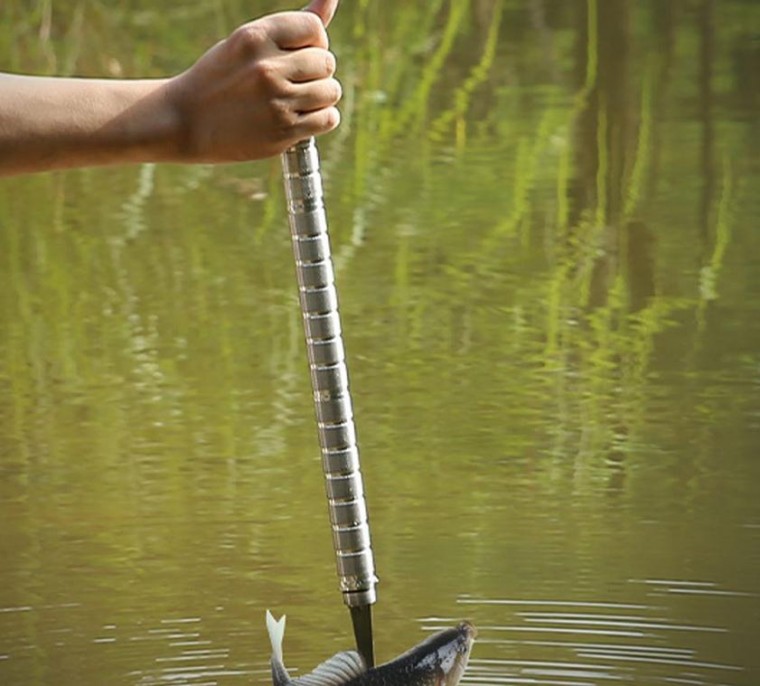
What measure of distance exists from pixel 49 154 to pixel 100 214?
2.23 metres

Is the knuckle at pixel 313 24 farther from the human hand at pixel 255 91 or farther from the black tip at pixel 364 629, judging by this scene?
the black tip at pixel 364 629

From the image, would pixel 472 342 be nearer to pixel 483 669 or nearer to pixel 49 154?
pixel 483 669

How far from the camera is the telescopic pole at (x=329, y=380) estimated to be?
1.89 meters


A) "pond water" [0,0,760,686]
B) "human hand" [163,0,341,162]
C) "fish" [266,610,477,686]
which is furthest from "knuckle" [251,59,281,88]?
"pond water" [0,0,760,686]

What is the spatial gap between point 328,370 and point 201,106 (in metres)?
0.23

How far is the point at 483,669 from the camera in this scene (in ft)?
6.97

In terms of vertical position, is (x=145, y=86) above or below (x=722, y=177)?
above

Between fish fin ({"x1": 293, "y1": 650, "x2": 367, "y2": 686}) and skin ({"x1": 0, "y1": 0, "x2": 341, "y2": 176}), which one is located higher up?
skin ({"x1": 0, "y1": 0, "x2": 341, "y2": 176})

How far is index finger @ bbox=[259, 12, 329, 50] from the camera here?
1.83 metres

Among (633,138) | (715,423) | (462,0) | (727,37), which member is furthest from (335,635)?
(462,0)

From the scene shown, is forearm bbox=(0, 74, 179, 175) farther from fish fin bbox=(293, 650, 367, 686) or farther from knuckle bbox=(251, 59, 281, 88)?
fish fin bbox=(293, 650, 367, 686)

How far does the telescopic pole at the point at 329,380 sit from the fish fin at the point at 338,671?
8 centimetres

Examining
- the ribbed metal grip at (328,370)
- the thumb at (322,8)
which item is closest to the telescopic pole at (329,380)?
the ribbed metal grip at (328,370)

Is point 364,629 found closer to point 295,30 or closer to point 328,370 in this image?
point 328,370
